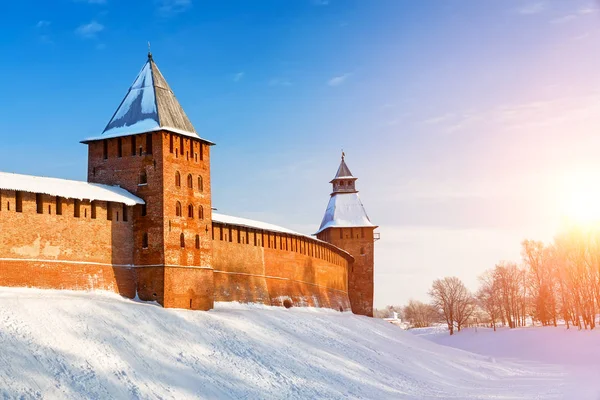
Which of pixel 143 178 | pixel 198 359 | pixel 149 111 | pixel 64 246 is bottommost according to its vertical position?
pixel 198 359

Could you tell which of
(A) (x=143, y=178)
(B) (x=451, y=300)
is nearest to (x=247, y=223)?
(A) (x=143, y=178)

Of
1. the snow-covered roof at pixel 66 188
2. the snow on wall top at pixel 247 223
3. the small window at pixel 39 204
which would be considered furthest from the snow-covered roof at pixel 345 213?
the small window at pixel 39 204

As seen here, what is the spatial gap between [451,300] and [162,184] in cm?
3952

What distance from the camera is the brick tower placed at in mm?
22109

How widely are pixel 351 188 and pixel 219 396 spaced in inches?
1206

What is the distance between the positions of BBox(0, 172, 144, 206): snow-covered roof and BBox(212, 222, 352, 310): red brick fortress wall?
4.69 metres

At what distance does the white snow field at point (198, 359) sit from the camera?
1482 centimetres

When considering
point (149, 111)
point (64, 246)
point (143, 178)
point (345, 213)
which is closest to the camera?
point (64, 246)

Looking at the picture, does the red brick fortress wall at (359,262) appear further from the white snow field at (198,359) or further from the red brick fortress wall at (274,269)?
the white snow field at (198,359)

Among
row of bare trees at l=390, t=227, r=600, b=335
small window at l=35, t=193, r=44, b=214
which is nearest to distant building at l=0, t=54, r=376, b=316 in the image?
small window at l=35, t=193, r=44, b=214

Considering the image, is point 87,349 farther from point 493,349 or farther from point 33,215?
point 493,349

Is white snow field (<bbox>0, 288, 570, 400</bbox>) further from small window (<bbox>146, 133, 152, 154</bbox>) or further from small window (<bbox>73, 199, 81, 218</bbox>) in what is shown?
small window (<bbox>146, 133, 152, 154</bbox>)

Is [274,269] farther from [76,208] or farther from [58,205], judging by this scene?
[58,205]

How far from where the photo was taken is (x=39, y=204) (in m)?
19.8
